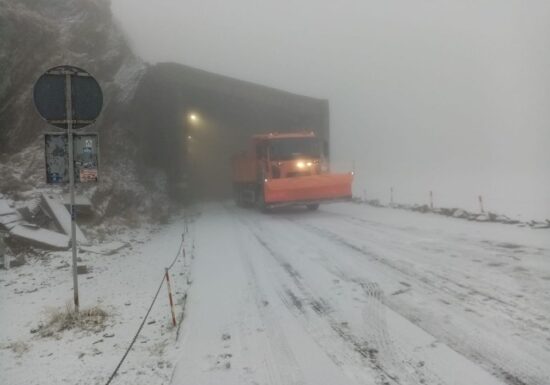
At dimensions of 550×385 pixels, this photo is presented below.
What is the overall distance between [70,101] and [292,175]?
1321 centimetres

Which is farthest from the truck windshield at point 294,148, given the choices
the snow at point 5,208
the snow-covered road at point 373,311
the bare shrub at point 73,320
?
the bare shrub at point 73,320

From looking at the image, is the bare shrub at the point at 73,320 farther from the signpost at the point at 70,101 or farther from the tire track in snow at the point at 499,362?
the tire track in snow at the point at 499,362

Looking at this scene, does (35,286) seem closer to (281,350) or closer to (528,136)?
(281,350)

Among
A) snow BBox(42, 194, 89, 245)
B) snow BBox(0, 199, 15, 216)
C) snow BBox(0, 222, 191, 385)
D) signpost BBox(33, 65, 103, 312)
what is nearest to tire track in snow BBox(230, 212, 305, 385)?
snow BBox(0, 222, 191, 385)

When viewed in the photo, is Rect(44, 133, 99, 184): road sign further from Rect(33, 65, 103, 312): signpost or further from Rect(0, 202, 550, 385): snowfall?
Rect(0, 202, 550, 385): snowfall

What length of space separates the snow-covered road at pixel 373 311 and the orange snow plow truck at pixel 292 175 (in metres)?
5.86

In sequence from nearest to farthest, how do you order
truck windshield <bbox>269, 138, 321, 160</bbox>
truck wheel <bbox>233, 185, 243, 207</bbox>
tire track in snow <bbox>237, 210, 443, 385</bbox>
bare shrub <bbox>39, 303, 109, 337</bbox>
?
1. tire track in snow <bbox>237, 210, 443, 385</bbox>
2. bare shrub <bbox>39, 303, 109, 337</bbox>
3. truck windshield <bbox>269, 138, 321, 160</bbox>
4. truck wheel <bbox>233, 185, 243, 207</bbox>

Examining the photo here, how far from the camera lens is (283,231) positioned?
14.7 m

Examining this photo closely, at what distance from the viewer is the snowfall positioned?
494 centimetres

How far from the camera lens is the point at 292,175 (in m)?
19.3

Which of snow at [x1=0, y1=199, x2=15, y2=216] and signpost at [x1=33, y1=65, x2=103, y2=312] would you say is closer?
signpost at [x1=33, y1=65, x2=103, y2=312]

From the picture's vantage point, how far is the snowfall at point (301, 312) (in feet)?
16.2

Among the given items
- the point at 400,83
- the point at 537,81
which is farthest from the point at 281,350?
the point at 400,83

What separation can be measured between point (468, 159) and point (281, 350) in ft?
243
